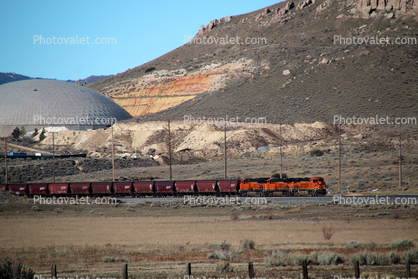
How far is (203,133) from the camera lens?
3533 inches

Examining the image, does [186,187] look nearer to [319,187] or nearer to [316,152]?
[319,187]

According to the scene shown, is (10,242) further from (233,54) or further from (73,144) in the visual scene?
(233,54)

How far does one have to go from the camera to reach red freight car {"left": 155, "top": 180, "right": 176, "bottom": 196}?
45.5 meters

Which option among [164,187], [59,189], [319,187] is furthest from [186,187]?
[59,189]

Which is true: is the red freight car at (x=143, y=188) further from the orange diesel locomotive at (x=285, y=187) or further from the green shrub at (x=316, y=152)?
the green shrub at (x=316, y=152)

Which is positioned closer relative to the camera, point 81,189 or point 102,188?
point 102,188

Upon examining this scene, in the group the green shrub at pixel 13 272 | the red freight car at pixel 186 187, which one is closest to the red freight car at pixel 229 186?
the red freight car at pixel 186 187

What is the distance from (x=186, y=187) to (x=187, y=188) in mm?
165

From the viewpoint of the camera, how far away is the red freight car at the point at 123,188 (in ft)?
154

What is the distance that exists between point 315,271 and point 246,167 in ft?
164

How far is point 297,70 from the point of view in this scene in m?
108

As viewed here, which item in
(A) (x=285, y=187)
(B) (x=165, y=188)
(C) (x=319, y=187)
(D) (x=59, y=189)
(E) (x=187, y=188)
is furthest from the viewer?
(D) (x=59, y=189)

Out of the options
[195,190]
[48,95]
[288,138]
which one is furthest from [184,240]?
[48,95]

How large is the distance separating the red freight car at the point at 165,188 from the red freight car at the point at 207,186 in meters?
3.23
